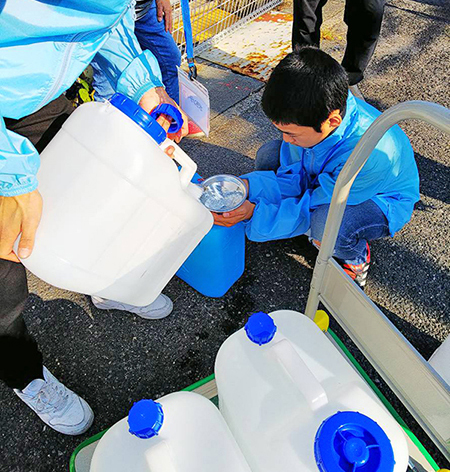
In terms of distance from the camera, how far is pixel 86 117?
1157 millimetres

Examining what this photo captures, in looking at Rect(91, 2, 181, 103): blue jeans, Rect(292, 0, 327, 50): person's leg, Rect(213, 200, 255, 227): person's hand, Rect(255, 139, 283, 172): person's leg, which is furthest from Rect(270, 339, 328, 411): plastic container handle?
Rect(292, 0, 327, 50): person's leg

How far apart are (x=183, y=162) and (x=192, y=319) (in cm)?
86

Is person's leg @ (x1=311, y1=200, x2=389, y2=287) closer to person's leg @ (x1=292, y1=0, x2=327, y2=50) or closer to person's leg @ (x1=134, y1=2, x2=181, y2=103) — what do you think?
person's leg @ (x1=134, y1=2, x2=181, y2=103)

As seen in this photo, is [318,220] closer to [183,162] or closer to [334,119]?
[334,119]

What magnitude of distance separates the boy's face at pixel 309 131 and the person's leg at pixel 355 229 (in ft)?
1.00

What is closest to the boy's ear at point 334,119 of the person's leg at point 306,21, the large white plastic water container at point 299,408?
the large white plastic water container at point 299,408

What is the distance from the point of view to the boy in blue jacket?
153 centimetres

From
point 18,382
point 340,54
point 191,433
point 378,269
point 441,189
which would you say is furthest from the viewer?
point 340,54

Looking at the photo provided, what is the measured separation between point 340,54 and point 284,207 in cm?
212

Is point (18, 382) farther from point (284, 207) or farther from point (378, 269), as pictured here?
point (378, 269)

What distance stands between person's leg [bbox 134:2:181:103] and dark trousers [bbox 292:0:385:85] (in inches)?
36.3

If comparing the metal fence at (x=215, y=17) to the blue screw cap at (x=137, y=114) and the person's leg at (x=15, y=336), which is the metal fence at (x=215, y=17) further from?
the person's leg at (x=15, y=336)

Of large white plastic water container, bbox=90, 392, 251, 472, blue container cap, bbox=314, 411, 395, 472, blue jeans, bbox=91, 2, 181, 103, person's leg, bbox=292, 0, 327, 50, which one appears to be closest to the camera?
blue container cap, bbox=314, 411, 395, 472

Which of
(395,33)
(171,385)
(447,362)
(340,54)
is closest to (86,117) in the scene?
(171,385)
